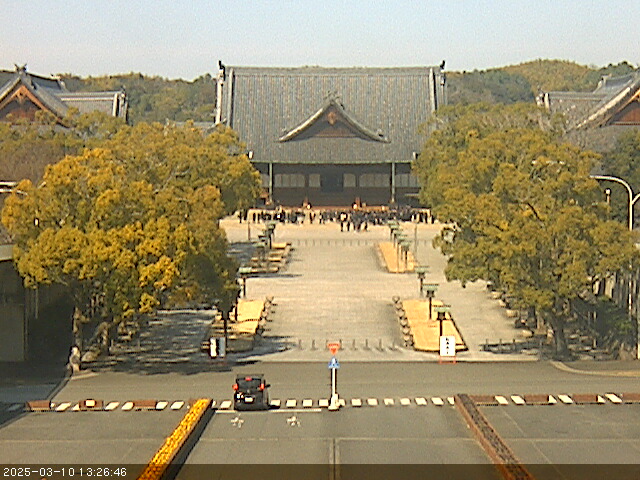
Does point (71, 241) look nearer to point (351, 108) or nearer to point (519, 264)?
point (519, 264)

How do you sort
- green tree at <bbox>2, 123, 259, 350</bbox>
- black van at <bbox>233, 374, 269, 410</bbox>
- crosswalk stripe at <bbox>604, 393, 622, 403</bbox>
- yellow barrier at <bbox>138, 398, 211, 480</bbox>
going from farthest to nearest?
green tree at <bbox>2, 123, 259, 350</bbox>, crosswalk stripe at <bbox>604, 393, 622, 403</bbox>, black van at <bbox>233, 374, 269, 410</bbox>, yellow barrier at <bbox>138, 398, 211, 480</bbox>

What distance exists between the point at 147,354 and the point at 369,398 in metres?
13.4

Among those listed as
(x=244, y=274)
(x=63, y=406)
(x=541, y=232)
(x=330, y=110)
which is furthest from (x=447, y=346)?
(x=330, y=110)

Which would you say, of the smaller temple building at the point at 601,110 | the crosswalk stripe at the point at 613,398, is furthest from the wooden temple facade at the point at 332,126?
the crosswalk stripe at the point at 613,398

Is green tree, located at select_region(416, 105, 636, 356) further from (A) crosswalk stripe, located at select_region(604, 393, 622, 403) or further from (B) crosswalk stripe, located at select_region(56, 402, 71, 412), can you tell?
(B) crosswalk stripe, located at select_region(56, 402, 71, 412)

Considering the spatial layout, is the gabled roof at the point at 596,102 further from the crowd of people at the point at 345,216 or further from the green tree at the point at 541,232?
the green tree at the point at 541,232

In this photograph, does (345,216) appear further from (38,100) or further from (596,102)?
(596,102)

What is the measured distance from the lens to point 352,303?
57.6 meters

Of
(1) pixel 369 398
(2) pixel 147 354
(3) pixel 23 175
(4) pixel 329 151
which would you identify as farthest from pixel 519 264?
(4) pixel 329 151

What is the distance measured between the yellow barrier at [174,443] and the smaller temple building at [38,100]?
58558 millimetres

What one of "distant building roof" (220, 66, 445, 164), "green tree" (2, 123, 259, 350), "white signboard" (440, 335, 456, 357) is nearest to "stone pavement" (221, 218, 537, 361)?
"white signboard" (440, 335, 456, 357)

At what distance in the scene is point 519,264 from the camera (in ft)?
152

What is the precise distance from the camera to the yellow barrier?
2547cm

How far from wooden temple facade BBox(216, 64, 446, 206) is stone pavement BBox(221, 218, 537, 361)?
19.0m
